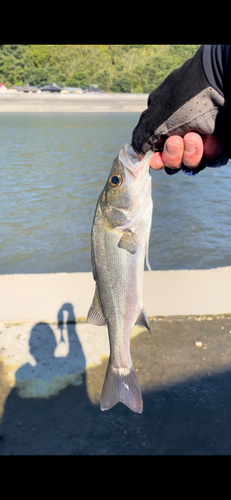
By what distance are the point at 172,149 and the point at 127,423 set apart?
2473mm

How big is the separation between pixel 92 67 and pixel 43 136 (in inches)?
3141

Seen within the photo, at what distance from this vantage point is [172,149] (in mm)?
2617

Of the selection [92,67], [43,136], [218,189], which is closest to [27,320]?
[218,189]

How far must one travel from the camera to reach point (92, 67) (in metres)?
109

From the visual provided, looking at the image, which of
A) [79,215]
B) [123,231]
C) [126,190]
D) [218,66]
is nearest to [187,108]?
[218,66]

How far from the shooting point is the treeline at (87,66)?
99.4 meters

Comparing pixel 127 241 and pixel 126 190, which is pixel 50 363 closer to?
pixel 127 241

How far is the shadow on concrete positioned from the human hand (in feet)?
7.53

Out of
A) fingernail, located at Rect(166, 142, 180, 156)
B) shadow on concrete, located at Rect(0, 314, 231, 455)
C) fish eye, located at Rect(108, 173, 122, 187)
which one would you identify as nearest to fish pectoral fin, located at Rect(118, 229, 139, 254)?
fish eye, located at Rect(108, 173, 122, 187)

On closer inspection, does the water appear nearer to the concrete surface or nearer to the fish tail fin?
the concrete surface

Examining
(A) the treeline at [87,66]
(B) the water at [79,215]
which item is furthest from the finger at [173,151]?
(A) the treeline at [87,66]

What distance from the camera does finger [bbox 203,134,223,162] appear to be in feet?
8.86

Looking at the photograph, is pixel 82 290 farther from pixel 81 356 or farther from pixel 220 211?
pixel 220 211

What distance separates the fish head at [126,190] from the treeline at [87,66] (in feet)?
320
